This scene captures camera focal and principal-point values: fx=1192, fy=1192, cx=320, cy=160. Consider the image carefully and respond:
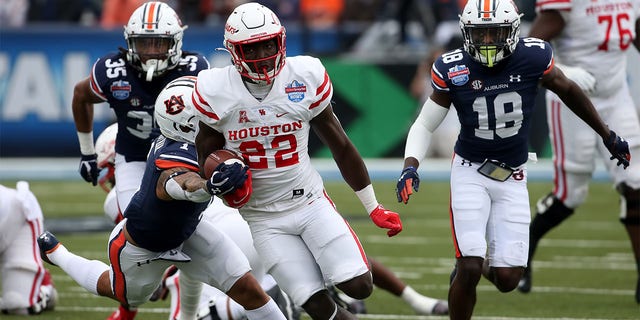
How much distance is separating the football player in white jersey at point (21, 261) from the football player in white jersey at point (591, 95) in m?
3.00

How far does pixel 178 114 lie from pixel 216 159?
397 millimetres

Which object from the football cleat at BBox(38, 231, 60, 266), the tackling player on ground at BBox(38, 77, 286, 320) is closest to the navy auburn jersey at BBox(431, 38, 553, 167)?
the tackling player on ground at BBox(38, 77, 286, 320)

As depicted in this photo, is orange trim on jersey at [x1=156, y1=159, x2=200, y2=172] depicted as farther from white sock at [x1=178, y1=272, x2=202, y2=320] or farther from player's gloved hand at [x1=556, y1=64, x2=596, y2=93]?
player's gloved hand at [x1=556, y1=64, x2=596, y2=93]

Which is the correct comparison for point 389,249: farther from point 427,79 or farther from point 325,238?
point 427,79

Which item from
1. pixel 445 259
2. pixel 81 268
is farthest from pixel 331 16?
pixel 81 268

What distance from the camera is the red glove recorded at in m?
4.96

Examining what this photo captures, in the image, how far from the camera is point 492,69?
19.4 ft

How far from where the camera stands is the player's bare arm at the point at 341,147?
213 inches

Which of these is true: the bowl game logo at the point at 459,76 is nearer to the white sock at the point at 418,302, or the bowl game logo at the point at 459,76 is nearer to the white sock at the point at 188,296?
the white sock at the point at 418,302

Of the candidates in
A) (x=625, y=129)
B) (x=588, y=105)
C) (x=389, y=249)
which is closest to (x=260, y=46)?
(x=588, y=105)

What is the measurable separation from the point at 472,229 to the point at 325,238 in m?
0.82

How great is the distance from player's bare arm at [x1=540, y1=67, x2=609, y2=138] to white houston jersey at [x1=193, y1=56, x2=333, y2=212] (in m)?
1.24

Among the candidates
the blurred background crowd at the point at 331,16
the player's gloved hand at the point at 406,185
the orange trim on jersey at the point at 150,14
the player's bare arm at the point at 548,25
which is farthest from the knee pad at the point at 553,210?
the blurred background crowd at the point at 331,16

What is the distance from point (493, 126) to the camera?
19.4 feet
